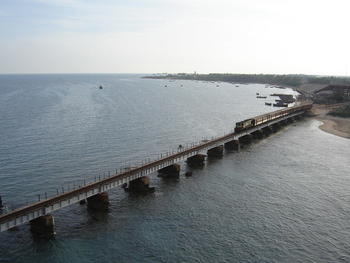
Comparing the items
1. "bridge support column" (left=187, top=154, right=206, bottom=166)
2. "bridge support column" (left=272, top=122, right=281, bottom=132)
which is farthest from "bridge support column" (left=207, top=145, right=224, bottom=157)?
"bridge support column" (left=272, top=122, right=281, bottom=132)

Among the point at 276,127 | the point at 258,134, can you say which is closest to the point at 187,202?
the point at 258,134

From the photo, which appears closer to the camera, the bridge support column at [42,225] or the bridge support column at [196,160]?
the bridge support column at [42,225]

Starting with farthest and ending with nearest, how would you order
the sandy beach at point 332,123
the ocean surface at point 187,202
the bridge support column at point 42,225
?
the sandy beach at point 332,123 < the bridge support column at point 42,225 < the ocean surface at point 187,202

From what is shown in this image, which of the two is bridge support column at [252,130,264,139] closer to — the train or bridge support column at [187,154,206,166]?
the train

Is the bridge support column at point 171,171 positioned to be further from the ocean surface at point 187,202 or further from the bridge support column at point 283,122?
the bridge support column at point 283,122

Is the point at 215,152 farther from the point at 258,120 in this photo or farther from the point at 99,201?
the point at 99,201

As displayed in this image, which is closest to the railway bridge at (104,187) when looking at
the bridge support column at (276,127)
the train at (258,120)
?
the train at (258,120)

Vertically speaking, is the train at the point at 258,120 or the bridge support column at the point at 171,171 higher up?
the train at the point at 258,120
